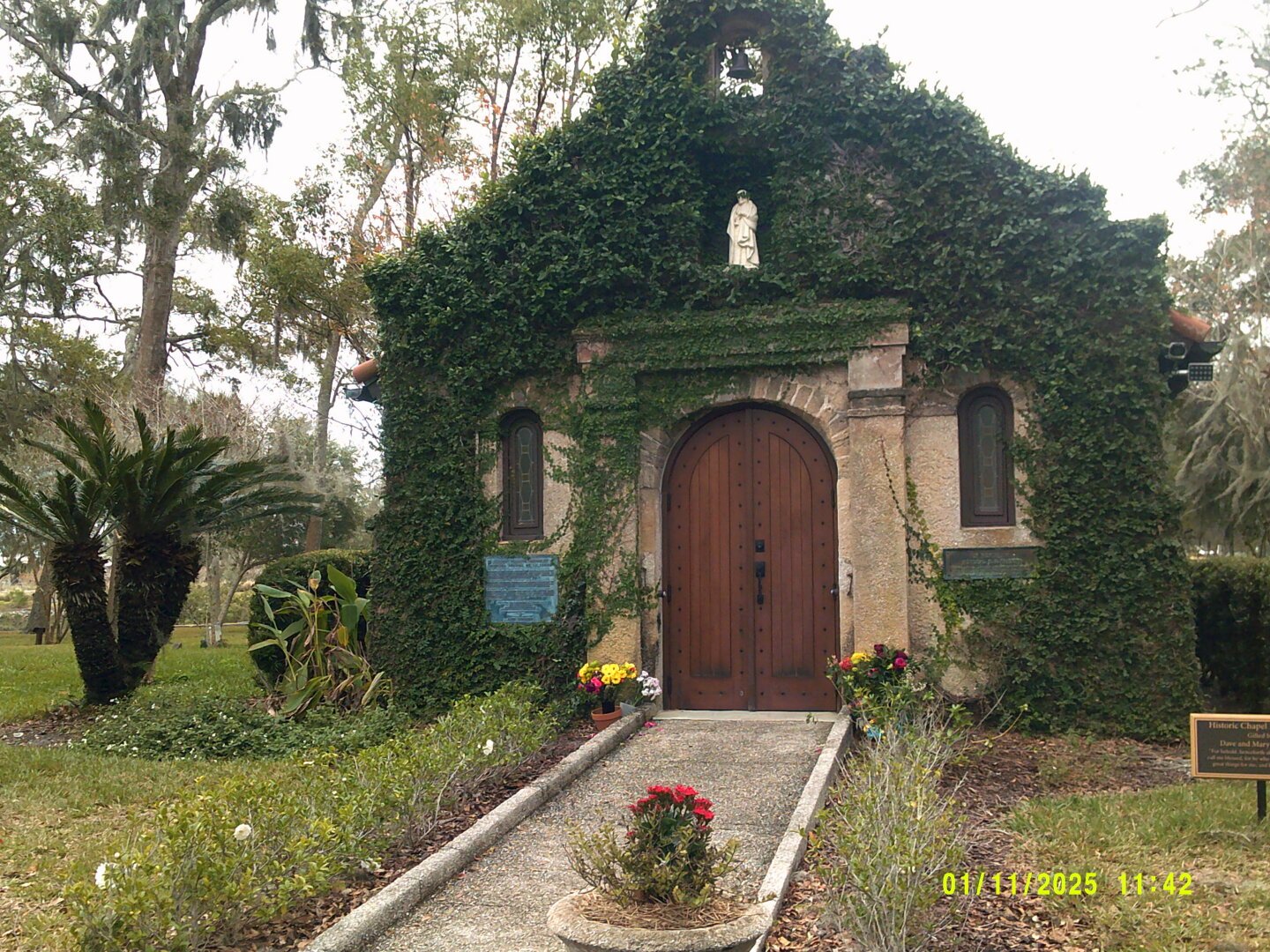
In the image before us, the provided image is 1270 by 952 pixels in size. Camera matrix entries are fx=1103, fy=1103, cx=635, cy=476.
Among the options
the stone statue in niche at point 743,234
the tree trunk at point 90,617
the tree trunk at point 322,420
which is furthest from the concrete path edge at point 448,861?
the tree trunk at point 322,420

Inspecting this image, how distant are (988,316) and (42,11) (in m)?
18.5

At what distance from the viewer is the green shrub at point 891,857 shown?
15.1 feet

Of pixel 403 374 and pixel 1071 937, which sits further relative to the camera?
pixel 403 374

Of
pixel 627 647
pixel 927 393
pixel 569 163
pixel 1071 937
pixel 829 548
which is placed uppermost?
pixel 569 163

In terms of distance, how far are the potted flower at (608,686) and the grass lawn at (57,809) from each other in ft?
8.88

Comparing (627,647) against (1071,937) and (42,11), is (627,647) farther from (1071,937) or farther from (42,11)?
(42,11)

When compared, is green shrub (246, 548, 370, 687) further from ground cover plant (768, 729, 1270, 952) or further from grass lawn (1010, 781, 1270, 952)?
grass lawn (1010, 781, 1270, 952)

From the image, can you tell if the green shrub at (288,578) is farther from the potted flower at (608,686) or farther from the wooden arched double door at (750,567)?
the wooden arched double door at (750,567)

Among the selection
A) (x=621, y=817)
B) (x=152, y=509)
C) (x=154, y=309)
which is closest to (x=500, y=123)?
(x=154, y=309)

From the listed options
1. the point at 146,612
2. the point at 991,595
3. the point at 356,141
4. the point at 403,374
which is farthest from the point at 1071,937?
the point at 356,141

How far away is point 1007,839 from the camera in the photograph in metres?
6.58

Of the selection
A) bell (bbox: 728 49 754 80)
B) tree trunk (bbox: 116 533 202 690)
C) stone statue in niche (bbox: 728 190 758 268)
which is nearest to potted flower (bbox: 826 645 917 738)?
stone statue in niche (bbox: 728 190 758 268)

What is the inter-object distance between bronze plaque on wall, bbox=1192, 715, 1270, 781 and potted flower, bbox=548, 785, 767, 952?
10.6ft

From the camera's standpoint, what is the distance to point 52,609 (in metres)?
31.5
